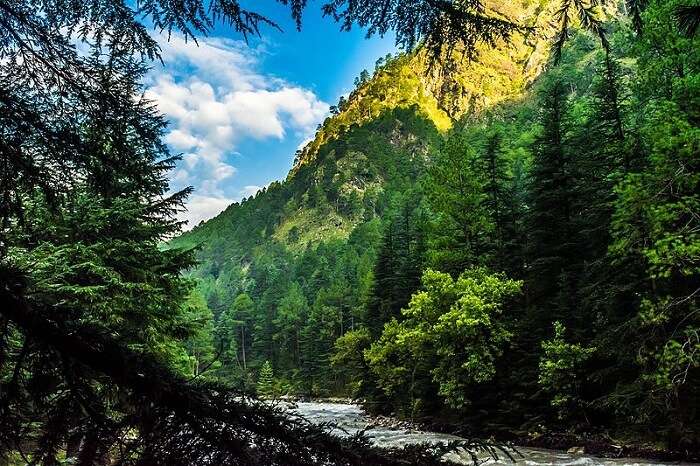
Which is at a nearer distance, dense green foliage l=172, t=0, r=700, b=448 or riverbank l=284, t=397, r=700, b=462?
dense green foliage l=172, t=0, r=700, b=448

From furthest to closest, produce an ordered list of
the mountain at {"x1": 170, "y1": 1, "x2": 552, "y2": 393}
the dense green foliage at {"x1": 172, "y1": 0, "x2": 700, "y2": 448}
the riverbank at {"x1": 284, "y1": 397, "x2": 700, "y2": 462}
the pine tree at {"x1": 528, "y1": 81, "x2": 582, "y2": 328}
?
the pine tree at {"x1": 528, "y1": 81, "x2": 582, "y2": 328}, the riverbank at {"x1": 284, "y1": 397, "x2": 700, "y2": 462}, the dense green foliage at {"x1": 172, "y1": 0, "x2": 700, "y2": 448}, the mountain at {"x1": 170, "y1": 1, "x2": 552, "y2": 393}

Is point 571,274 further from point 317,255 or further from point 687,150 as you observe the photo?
point 317,255

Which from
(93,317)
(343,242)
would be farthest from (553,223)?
(343,242)

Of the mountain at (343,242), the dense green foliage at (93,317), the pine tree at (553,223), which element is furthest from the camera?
the pine tree at (553,223)

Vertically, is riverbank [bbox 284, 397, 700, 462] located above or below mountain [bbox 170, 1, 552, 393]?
below

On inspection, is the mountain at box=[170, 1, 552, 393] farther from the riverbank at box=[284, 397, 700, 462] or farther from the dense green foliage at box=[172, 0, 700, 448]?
the riverbank at box=[284, 397, 700, 462]

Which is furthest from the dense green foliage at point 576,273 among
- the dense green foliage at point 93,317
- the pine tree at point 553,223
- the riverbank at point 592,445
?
the dense green foliage at point 93,317

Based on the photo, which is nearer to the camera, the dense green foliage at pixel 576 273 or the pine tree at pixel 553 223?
the dense green foliage at pixel 576 273

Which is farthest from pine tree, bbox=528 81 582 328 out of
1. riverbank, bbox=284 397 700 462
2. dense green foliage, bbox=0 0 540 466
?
dense green foliage, bbox=0 0 540 466

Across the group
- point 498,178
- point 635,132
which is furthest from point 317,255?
point 635,132

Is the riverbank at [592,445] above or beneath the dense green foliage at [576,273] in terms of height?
beneath

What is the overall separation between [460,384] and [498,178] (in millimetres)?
11770

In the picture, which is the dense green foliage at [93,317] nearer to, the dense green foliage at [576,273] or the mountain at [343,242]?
the mountain at [343,242]

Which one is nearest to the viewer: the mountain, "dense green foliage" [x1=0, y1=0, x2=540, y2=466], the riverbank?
"dense green foliage" [x1=0, y1=0, x2=540, y2=466]
